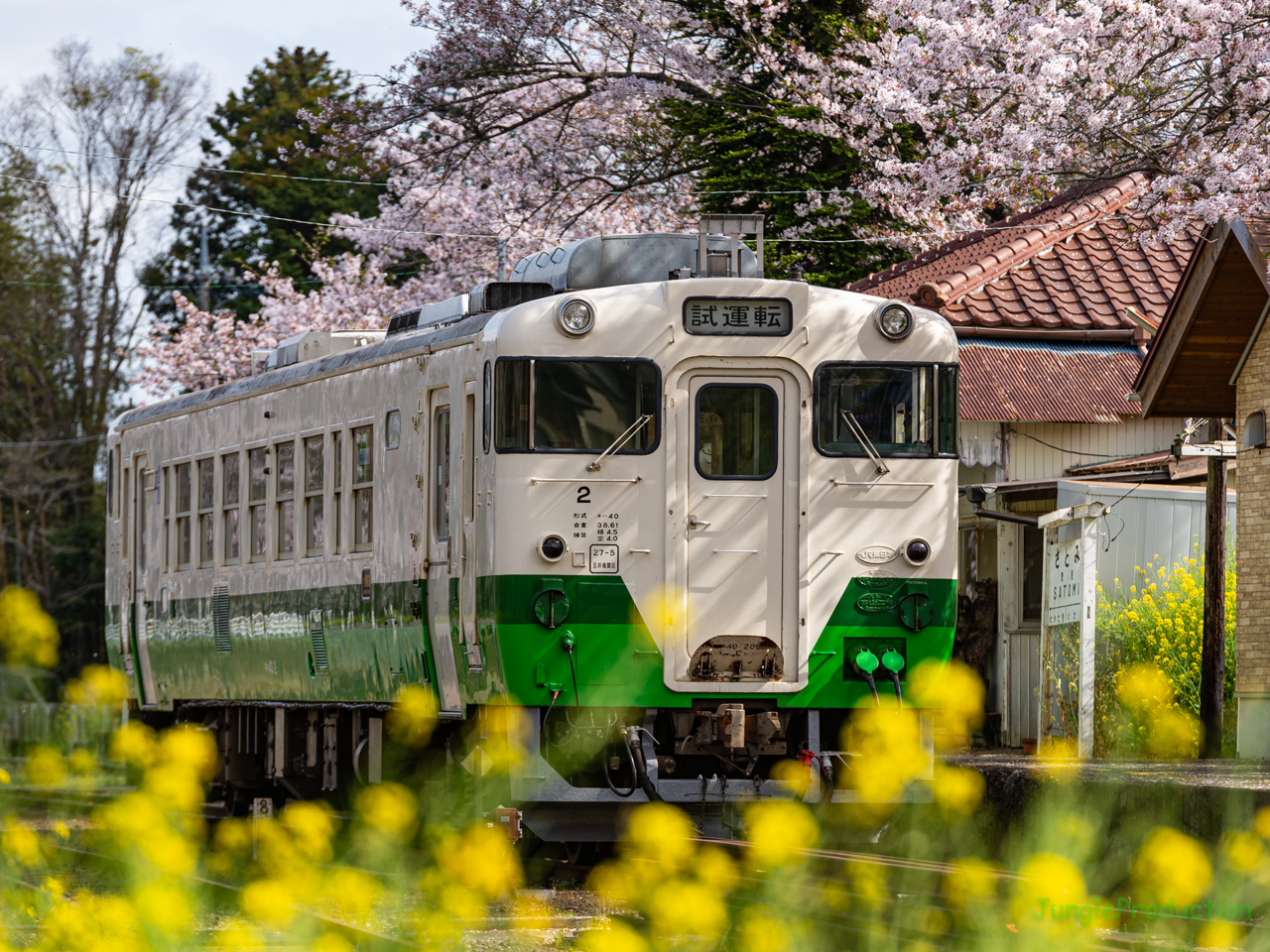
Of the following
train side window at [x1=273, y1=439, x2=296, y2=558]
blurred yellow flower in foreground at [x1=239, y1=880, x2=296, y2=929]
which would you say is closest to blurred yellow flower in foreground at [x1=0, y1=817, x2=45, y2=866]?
blurred yellow flower in foreground at [x1=239, y1=880, x2=296, y2=929]

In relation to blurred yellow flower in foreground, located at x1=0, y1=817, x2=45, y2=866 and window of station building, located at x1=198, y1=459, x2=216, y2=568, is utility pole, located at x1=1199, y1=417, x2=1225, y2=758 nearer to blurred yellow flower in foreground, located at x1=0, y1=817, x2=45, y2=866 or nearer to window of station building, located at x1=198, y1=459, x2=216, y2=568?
window of station building, located at x1=198, y1=459, x2=216, y2=568

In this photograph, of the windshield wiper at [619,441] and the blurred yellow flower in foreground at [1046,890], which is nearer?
the blurred yellow flower in foreground at [1046,890]

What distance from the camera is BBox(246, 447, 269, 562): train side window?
13.6m

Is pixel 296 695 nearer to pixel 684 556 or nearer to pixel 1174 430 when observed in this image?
pixel 684 556

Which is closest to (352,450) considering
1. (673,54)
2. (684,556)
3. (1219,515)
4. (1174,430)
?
(684,556)

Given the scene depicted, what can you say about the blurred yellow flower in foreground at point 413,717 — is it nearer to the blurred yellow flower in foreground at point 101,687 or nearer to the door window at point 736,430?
the blurred yellow flower in foreground at point 101,687

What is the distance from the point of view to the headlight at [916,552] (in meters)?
10.5

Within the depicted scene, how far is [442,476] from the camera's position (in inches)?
440

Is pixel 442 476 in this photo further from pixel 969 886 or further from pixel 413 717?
pixel 969 886

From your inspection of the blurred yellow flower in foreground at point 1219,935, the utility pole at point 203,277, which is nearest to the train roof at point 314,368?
the blurred yellow flower in foreground at point 1219,935

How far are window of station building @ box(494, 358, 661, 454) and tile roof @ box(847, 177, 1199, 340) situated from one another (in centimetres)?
889

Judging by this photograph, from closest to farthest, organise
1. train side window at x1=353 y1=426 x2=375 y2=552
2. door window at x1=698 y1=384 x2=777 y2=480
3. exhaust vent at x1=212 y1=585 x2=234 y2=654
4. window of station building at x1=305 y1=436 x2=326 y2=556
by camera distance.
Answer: door window at x1=698 y1=384 x2=777 y2=480
train side window at x1=353 y1=426 x2=375 y2=552
window of station building at x1=305 y1=436 x2=326 y2=556
exhaust vent at x1=212 y1=585 x2=234 y2=654

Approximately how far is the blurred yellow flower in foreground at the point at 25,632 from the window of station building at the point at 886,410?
443 cm

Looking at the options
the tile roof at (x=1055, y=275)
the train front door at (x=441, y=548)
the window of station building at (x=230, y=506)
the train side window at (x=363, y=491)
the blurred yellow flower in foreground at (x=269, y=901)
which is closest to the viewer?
the blurred yellow flower in foreground at (x=269, y=901)
